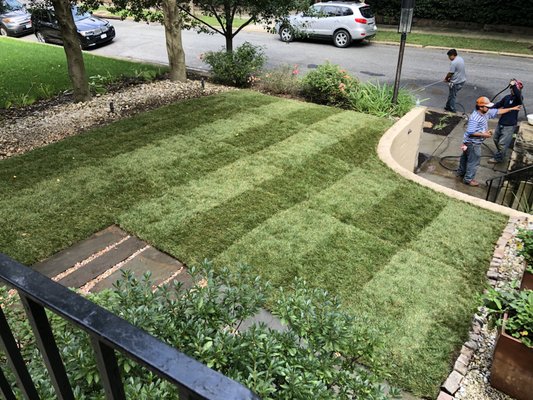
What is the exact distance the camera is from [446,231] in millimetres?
5918

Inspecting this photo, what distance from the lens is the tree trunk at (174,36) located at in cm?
1102

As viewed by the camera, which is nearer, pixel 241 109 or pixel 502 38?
pixel 241 109

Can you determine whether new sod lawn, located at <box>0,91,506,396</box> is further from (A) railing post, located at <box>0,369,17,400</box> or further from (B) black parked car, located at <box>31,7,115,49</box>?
(B) black parked car, located at <box>31,7,115,49</box>

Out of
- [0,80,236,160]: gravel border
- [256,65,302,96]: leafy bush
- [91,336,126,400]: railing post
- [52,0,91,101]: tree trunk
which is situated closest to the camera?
[91,336,126,400]: railing post

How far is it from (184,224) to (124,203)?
3.47 ft

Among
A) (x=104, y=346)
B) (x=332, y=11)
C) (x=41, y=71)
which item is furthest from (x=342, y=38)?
(x=104, y=346)

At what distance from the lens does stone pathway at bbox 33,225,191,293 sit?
4840mm

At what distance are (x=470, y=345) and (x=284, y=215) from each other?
2834 millimetres

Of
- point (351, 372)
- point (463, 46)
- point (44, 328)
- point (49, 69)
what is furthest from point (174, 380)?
point (463, 46)

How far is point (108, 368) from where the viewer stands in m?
1.04

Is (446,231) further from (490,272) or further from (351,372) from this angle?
(351,372)

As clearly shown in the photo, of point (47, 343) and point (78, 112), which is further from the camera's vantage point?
point (78, 112)

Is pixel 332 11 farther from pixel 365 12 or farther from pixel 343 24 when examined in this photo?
pixel 365 12

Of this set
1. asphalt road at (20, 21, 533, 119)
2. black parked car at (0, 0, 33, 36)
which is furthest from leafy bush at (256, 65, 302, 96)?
black parked car at (0, 0, 33, 36)
